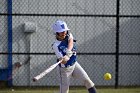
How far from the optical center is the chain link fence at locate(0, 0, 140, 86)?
32.0 feet

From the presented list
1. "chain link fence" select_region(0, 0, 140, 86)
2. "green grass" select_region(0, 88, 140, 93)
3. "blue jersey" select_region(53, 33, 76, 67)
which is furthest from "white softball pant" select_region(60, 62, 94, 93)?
"chain link fence" select_region(0, 0, 140, 86)

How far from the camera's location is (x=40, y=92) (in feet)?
30.0

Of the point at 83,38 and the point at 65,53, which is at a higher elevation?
the point at 83,38

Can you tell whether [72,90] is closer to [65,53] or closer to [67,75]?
[67,75]

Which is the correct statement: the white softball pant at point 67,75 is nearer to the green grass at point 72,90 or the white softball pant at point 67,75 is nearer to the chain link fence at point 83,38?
the green grass at point 72,90

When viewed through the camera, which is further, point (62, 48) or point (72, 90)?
point (72, 90)

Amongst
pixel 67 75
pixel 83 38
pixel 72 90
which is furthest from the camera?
pixel 83 38

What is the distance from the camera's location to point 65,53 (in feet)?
23.3

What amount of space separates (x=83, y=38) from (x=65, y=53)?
2.96 m

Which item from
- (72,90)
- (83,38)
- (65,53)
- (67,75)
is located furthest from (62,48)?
(83,38)

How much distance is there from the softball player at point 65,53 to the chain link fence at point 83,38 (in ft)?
6.95

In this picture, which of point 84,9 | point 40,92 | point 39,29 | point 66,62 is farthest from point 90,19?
point 66,62

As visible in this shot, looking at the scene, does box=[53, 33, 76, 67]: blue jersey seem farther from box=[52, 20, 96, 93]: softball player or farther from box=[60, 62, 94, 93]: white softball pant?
box=[60, 62, 94, 93]: white softball pant

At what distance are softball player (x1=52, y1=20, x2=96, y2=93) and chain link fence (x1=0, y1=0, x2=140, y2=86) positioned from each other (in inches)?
83.3
